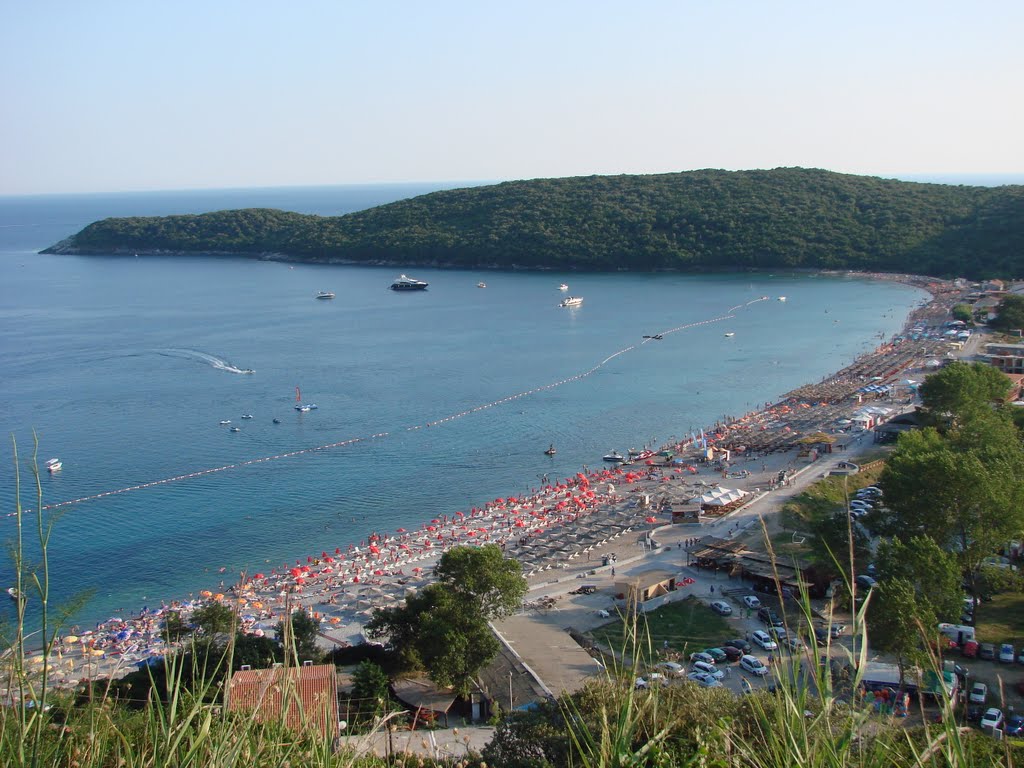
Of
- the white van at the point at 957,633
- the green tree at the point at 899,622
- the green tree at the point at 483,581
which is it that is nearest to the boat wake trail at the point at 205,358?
the green tree at the point at 483,581

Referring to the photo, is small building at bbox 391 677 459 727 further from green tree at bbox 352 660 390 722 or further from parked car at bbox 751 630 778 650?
parked car at bbox 751 630 778 650

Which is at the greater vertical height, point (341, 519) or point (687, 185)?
point (687, 185)

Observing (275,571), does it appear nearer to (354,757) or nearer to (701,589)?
(701,589)

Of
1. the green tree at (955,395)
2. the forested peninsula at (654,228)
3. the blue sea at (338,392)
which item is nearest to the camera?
the blue sea at (338,392)

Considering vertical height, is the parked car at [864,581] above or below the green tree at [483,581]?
below

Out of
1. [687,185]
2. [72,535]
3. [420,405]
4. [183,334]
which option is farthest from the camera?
[687,185]

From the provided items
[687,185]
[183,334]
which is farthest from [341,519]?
[687,185]

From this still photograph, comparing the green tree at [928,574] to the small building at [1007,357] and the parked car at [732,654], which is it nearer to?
the parked car at [732,654]
